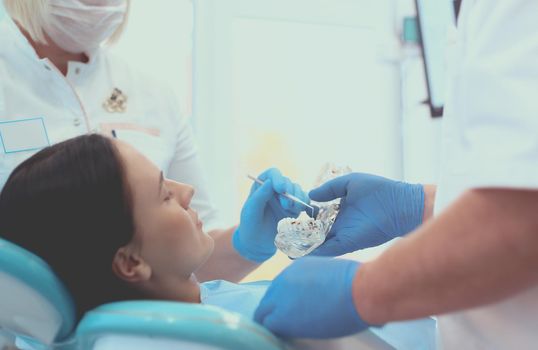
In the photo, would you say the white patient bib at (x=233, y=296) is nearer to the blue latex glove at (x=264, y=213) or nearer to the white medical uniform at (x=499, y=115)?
the blue latex glove at (x=264, y=213)

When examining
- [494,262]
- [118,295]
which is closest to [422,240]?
[494,262]

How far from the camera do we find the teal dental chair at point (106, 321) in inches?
23.2

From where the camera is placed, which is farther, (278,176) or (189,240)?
(278,176)

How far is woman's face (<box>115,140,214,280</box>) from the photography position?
0.93 metres

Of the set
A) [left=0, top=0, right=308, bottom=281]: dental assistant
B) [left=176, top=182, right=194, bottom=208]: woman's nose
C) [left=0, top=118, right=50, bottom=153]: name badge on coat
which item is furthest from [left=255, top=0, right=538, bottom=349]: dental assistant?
[left=0, top=118, right=50, bottom=153]: name badge on coat

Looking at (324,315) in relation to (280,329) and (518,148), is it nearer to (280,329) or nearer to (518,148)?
(280,329)

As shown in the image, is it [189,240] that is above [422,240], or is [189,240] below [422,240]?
below

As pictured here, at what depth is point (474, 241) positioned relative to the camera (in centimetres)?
54

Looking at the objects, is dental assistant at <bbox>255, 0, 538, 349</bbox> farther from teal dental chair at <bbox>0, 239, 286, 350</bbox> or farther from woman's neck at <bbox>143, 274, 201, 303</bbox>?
woman's neck at <bbox>143, 274, 201, 303</bbox>

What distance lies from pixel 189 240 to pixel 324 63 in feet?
5.90

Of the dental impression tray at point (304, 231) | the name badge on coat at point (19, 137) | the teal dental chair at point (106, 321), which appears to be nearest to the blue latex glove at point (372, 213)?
the dental impression tray at point (304, 231)

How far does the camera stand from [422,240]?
1.89ft

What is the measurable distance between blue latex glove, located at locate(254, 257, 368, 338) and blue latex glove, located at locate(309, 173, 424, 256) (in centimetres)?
45

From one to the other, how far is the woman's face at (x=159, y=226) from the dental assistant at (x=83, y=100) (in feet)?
0.80
